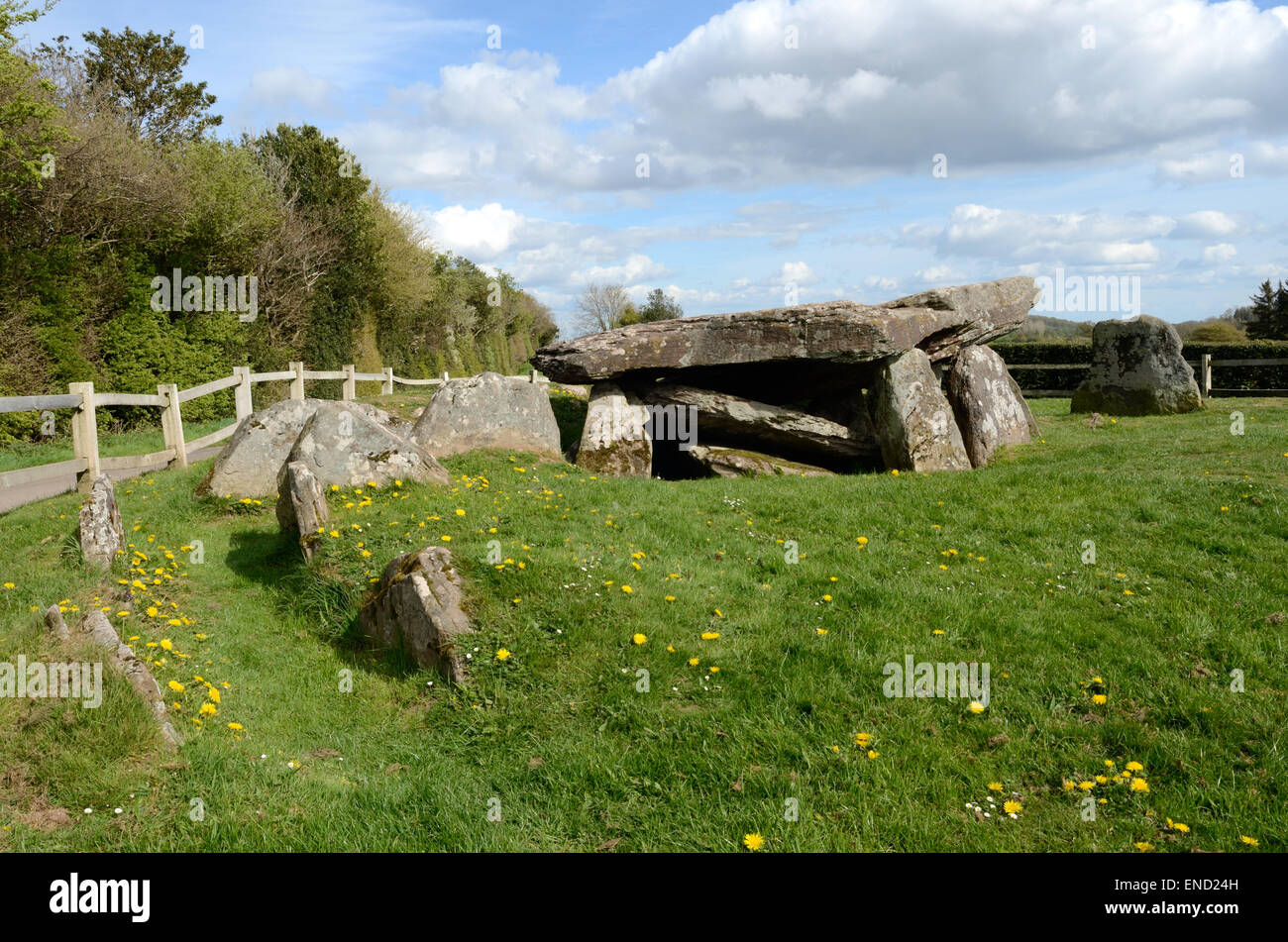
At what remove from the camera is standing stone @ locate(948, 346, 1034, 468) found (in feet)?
45.3

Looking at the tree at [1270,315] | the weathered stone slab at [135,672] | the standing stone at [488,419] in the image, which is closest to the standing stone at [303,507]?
the weathered stone slab at [135,672]

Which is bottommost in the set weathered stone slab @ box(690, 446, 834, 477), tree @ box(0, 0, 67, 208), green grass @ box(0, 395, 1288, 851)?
green grass @ box(0, 395, 1288, 851)

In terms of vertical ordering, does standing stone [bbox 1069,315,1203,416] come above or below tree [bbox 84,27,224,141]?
below

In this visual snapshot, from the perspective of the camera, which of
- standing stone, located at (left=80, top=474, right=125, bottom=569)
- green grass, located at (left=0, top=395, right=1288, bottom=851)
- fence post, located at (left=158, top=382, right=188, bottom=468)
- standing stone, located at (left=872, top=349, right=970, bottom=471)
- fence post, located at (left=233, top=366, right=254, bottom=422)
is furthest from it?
fence post, located at (left=233, top=366, right=254, bottom=422)

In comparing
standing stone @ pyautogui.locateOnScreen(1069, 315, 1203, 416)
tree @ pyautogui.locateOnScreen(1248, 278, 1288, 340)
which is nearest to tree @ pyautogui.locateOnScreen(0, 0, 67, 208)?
standing stone @ pyautogui.locateOnScreen(1069, 315, 1203, 416)

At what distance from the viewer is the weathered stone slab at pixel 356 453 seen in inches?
417

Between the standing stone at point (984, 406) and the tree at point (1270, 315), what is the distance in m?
26.3

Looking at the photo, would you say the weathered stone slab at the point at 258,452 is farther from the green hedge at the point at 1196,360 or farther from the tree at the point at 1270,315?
the tree at the point at 1270,315

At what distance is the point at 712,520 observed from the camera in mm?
9594

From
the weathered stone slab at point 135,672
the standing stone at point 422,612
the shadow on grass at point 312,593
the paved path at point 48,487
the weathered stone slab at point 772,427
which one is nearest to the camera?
the weathered stone slab at point 135,672

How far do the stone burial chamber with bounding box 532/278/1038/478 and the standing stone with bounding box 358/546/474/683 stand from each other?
5915 millimetres

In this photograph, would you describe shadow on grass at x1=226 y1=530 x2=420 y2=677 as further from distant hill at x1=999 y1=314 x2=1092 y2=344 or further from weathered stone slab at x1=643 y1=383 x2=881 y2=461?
distant hill at x1=999 y1=314 x2=1092 y2=344
